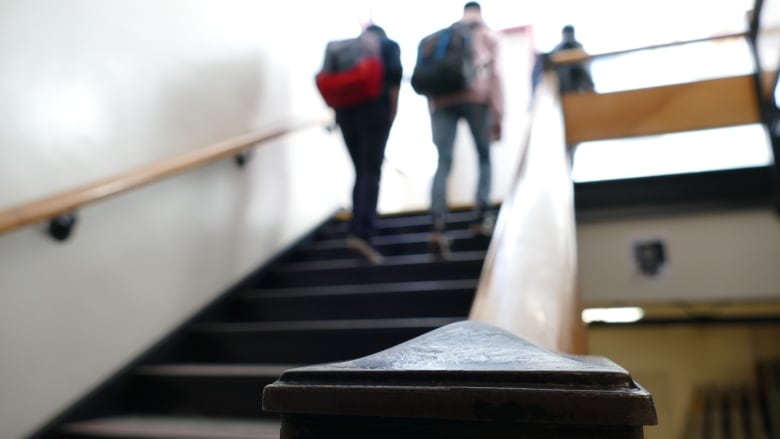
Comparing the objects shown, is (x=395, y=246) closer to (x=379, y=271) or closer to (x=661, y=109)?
(x=379, y=271)

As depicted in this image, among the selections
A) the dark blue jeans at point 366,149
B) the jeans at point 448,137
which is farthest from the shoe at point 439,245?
the dark blue jeans at point 366,149

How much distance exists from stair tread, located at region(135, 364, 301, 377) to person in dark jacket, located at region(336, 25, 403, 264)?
1.04 metres

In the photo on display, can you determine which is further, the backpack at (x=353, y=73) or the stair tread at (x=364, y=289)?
the backpack at (x=353, y=73)

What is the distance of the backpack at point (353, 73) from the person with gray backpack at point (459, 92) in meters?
0.24

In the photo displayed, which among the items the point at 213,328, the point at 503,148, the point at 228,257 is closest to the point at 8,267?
the point at 213,328

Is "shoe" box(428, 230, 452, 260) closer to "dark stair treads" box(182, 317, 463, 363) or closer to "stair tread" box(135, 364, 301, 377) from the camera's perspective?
"dark stair treads" box(182, 317, 463, 363)

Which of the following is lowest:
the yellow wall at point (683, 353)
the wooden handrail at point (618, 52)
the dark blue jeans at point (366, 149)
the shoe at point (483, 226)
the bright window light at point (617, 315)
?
the yellow wall at point (683, 353)

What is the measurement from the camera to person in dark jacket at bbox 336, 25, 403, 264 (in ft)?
10.9

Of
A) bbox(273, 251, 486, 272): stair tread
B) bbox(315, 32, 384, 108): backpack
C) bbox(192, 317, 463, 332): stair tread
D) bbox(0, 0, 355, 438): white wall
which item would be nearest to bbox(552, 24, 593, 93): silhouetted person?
bbox(315, 32, 384, 108): backpack

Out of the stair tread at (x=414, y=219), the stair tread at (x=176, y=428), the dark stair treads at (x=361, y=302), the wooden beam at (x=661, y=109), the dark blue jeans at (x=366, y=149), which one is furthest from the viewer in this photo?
the wooden beam at (x=661, y=109)

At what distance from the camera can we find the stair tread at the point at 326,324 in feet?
8.17

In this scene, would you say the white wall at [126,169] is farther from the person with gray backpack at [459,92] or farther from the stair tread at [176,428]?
the person with gray backpack at [459,92]

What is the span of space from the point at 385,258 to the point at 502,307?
261 cm

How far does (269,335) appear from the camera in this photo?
2709 millimetres
